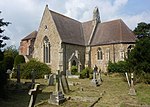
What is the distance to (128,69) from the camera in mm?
22641

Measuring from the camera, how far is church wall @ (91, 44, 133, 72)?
119 ft

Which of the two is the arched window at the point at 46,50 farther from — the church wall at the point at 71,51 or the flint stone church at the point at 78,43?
the church wall at the point at 71,51

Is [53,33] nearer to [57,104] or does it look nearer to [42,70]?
[42,70]

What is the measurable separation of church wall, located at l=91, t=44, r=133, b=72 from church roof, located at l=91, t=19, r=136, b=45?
850 millimetres

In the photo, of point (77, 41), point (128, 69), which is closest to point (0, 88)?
point (128, 69)

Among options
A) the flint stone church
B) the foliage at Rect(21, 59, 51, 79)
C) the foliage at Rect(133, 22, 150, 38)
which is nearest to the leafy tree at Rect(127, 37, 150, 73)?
the foliage at Rect(21, 59, 51, 79)

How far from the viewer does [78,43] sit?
38188 millimetres

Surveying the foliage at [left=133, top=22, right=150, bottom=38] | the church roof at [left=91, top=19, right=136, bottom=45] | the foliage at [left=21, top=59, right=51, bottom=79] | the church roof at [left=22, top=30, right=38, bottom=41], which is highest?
the foliage at [left=133, top=22, right=150, bottom=38]

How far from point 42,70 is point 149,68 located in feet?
56.5

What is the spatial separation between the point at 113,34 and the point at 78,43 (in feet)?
20.9

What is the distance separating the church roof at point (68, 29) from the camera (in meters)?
36.3

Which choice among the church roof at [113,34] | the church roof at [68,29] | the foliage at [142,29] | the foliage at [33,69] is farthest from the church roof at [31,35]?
the foliage at [142,29]

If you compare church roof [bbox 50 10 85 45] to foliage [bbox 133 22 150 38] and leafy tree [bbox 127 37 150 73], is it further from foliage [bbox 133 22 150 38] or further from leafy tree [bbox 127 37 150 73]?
foliage [bbox 133 22 150 38]

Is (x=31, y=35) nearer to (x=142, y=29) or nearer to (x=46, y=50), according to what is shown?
(x=46, y=50)
